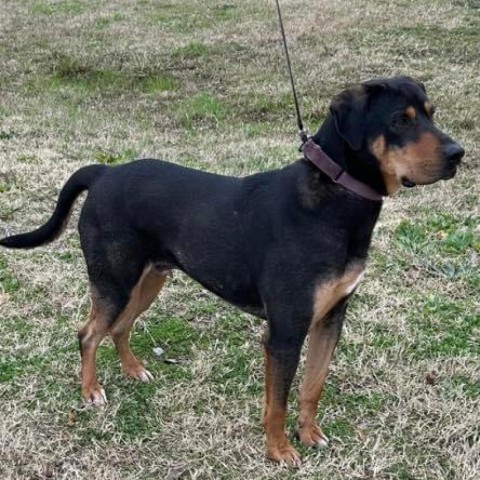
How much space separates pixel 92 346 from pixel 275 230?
1405mm

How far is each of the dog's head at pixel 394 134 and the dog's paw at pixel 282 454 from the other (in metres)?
1.54

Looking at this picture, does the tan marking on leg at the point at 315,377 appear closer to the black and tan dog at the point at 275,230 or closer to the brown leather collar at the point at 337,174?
the black and tan dog at the point at 275,230

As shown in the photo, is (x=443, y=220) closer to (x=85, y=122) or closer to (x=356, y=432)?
(x=356, y=432)

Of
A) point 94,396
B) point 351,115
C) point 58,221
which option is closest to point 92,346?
point 94,396

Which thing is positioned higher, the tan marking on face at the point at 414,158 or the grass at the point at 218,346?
the tan marking on face at the point at 414,158

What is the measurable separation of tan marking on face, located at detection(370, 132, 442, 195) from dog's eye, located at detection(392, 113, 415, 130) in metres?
0.08

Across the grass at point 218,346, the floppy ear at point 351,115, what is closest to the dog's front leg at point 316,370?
the grass at point 218,346

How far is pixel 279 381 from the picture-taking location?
3.80 meters

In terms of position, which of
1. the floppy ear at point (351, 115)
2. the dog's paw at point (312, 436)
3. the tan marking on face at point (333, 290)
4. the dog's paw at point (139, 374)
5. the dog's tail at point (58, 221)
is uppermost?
the floppy ear at point (351, 115)

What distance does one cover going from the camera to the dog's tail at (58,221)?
14.4 ft

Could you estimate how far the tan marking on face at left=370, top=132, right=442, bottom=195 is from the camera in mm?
3459

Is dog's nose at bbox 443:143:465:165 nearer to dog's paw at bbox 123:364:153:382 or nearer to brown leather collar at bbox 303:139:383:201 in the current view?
brown leather collar at bbox 303:139:383:201

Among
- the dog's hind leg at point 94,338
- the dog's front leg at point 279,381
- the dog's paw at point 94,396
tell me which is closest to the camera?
the dog's front leg at point 279,381

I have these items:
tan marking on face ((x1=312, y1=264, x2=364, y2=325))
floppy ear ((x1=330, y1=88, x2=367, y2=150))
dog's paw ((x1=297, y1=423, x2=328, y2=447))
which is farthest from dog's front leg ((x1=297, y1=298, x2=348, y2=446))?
floppy ear ((x1=330, y1=88, x2=367, y2=150))
